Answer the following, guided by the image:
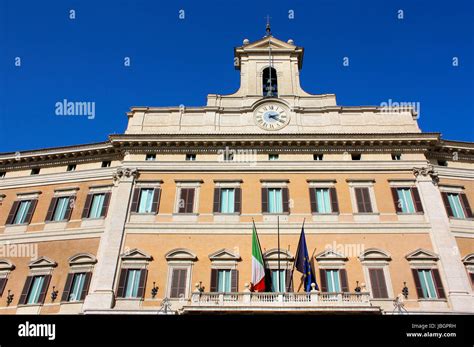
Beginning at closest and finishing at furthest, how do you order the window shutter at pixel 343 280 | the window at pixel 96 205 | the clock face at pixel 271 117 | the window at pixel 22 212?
the window shutter at pixel 343 280 < the window at pixel 96 205 < the window at pixel 22 212 < the clock face at pixel 271 117

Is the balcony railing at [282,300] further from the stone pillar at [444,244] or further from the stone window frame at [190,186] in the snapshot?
the stone window frame at [190,186]

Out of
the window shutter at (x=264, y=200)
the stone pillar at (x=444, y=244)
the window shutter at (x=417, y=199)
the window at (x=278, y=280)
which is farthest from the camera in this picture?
the window shutter at (x=264, y=200)

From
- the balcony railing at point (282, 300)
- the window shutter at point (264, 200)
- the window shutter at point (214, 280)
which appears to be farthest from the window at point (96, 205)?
the window shutter at point (264, 200)

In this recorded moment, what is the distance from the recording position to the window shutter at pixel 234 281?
19984 mm

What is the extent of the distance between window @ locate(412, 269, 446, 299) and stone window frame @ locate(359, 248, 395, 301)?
1268mm

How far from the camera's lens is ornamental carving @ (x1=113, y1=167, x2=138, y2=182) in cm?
2398

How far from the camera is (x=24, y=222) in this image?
23812 millimetres

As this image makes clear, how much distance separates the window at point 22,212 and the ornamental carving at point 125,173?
546cm

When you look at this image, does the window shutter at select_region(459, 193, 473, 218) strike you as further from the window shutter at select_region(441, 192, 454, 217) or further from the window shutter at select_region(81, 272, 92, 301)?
the window shutter at select_region(81, 272, 92, 301)

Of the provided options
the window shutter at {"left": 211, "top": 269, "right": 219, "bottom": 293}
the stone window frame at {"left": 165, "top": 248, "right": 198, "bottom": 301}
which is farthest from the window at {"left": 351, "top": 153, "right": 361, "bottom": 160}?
the stone window frame at {"left": 165, "top": 248, "right": 198, "bottom": 301}

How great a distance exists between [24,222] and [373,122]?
2123 centimetres

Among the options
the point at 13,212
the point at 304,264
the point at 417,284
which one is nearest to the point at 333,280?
the point at 304,264
